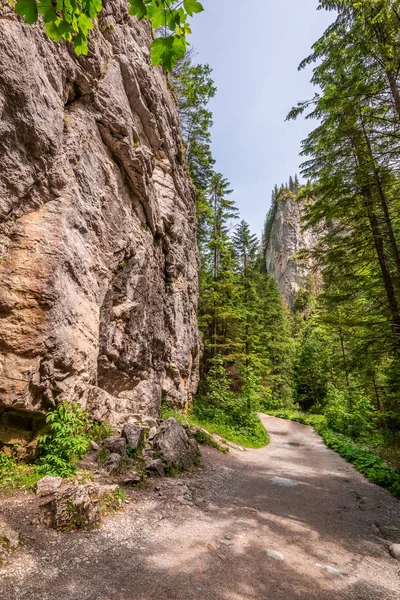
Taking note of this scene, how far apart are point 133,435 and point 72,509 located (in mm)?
3276

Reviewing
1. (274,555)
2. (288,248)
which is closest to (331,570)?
(274,555)

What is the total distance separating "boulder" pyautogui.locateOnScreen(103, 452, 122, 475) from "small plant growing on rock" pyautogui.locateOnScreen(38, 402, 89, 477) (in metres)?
0.58

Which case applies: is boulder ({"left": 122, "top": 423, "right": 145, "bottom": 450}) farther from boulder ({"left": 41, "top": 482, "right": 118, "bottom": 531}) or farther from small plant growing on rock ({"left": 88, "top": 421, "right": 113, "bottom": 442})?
boulder ({"left": 41, "top": 482, "right": 118, "bottom": 531})

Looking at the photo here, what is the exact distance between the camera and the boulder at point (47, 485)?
449 cm

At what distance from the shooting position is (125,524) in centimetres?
449

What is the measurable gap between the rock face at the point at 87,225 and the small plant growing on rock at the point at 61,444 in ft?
1.21

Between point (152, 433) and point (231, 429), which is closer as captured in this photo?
point (152, 433)

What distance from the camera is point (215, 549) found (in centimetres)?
417

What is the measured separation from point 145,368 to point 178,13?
10340mm

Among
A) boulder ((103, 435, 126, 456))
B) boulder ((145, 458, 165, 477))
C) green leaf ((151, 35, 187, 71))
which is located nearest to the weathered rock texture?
boulder ((145, 458, 165, 477))

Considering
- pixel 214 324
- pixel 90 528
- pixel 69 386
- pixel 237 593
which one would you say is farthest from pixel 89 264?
pixel 214 324

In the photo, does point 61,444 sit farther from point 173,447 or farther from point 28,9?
point 28,9

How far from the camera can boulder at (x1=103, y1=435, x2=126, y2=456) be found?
263 inches

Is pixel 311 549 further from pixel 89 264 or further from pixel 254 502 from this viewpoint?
pixel 89 264
